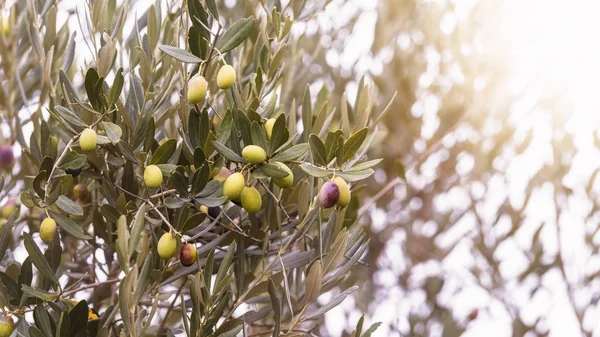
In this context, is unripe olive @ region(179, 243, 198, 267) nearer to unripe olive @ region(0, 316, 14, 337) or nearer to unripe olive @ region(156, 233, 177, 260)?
unripe olive @ region(156, 233, 177, 260)

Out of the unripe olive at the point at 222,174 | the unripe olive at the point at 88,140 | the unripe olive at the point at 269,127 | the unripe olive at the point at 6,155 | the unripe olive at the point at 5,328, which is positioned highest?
the unripe olive at the point at 88,140

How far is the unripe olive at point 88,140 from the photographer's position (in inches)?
37.3

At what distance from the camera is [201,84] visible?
95cm

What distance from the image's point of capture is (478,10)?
8.59 ft

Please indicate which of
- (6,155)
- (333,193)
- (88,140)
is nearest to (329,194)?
(333,193)

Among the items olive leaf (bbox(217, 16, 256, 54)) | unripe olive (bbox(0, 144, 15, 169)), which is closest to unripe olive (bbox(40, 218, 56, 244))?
olive leaf (bbox(217, 16, 256, 54))

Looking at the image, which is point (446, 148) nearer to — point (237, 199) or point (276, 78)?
point (276, 78)

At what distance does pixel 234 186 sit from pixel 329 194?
0.45 ft

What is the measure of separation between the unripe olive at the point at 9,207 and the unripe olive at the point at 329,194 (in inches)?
28.3

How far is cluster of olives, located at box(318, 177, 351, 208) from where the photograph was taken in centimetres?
95

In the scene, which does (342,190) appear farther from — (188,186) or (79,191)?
(79,191)

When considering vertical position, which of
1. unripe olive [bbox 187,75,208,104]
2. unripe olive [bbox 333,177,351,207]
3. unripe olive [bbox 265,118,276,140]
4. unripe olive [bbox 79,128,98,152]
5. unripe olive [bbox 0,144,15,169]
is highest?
unripe olive [bbox 187,75,208,104]

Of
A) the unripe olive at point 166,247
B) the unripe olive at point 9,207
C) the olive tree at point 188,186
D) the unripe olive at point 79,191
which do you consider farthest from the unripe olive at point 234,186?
the unripe olive at point 9,207

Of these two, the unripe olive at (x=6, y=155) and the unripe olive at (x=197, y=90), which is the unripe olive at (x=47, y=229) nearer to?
the unripe olive at (x=197, y=90)
